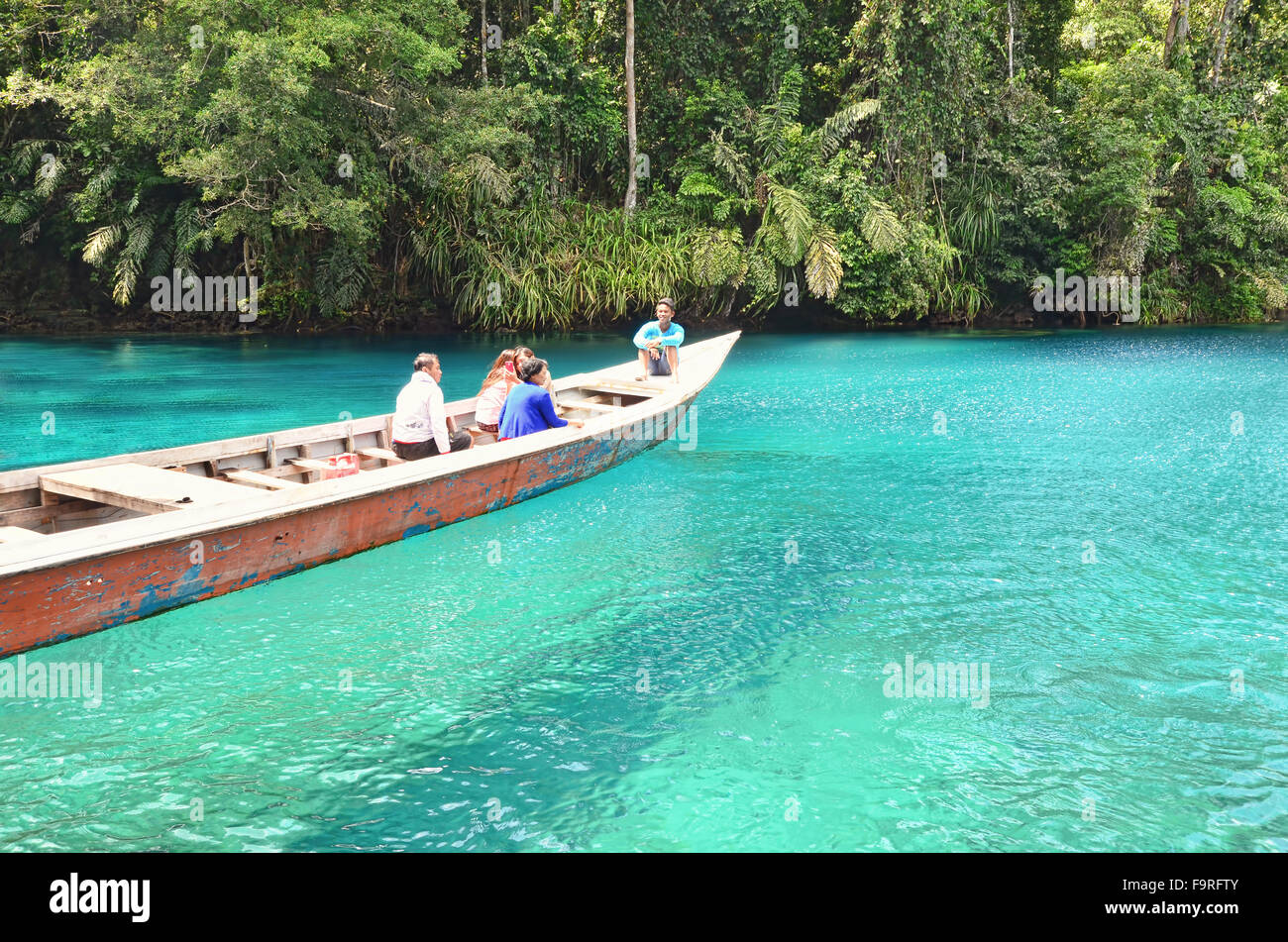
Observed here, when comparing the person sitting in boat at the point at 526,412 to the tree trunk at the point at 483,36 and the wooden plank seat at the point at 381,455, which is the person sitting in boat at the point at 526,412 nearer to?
the wooden plank seat at the point at 381,455

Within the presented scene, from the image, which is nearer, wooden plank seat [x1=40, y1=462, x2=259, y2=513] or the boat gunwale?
the boat gunwale

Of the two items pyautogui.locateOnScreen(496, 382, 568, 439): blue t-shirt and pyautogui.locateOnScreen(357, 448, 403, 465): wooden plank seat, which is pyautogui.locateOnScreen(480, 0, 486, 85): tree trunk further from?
pyautogui.locateOnScreen(357, 448, 403, 465): wooden plank seat

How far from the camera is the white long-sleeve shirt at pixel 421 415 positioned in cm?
722

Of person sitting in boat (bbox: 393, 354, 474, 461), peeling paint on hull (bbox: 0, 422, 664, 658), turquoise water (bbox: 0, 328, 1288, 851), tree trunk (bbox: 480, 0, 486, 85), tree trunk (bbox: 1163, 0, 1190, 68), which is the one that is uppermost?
tree trunk (bbox: 1163, 0, 1190, 68)

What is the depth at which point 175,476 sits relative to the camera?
226 inches

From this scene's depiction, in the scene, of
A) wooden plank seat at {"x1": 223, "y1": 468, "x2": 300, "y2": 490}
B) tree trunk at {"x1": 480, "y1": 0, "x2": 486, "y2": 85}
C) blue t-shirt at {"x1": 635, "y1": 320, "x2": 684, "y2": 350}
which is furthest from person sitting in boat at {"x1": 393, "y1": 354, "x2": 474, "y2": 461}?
tree trunk at {"x1": 480, "y1": 0, "x2": 486, "y2": 85}

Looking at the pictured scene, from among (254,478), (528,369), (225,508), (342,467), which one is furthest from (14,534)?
(528,369)

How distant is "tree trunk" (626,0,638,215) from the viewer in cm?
2236

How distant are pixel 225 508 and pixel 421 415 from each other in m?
2.58

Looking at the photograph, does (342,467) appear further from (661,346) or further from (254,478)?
Result: (661,346)

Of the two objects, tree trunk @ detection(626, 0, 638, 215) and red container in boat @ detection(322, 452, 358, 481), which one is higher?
tree trunk @ detection(626, 0, 638, 215)

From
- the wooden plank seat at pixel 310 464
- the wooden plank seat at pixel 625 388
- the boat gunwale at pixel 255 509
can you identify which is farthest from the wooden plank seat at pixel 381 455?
the wooden plank seat at pixel 625 388

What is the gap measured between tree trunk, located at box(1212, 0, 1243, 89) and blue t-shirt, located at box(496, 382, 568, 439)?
25.2 meters

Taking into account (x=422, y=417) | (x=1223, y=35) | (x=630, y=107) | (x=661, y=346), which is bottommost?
(x=422, y=417)
